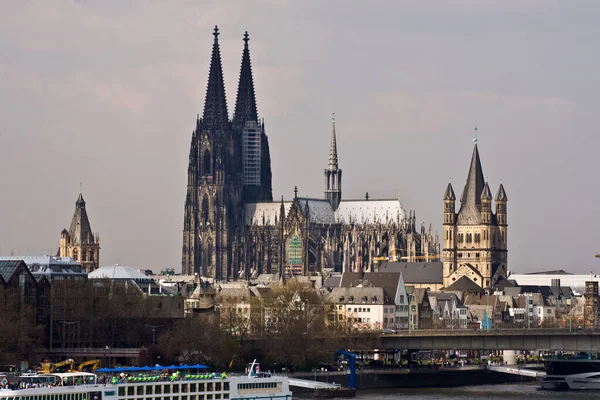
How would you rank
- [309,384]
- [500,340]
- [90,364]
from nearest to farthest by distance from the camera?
[90,364]
[309,384]
[500,340]

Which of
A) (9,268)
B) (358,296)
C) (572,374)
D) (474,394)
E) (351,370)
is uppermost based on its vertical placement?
(9,268)

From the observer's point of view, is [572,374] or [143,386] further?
[572,374]

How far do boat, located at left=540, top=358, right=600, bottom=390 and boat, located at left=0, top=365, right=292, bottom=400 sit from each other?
4789cm

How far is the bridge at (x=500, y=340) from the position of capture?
126 metres

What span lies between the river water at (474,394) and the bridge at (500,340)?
3.21m

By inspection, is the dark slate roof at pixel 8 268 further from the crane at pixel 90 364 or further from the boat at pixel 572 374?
the boat at pixel 572 374

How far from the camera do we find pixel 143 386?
8606 cm

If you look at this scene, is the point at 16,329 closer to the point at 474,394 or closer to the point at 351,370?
the point at 351,370

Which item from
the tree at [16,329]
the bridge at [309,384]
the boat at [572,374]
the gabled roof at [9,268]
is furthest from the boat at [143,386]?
the boat at [572,374]

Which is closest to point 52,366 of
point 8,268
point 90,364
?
point 90,364

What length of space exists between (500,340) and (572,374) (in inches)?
501

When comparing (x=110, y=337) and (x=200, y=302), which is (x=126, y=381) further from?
(x=200, y=302)

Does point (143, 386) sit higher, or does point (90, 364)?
point (90, 364)

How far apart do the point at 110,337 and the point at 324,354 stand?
1602 cm
